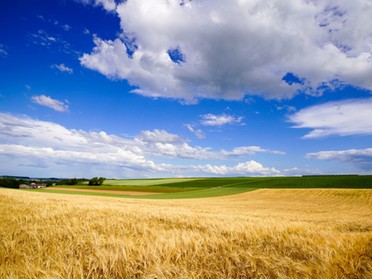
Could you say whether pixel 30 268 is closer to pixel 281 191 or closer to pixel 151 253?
pixel 151 253

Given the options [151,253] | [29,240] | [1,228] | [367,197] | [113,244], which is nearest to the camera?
[151,253]

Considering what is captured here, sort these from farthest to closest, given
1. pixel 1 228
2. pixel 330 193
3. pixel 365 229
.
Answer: pixel 330 193, pixel 365 229, pixel 1 228

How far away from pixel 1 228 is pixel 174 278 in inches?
188

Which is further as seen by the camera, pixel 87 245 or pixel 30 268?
pixel 87 245

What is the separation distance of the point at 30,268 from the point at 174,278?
1.74 metres

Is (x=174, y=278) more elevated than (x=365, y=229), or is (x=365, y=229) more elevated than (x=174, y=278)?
(x=174, y=278)

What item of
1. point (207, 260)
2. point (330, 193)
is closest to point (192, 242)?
point (207, 260)

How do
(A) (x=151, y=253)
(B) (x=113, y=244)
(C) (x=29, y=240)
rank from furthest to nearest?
(C) (x=29, y=240) < (B) (x=113, y=244) < (A) (x=151, y=253)

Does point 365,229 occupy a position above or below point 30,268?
below

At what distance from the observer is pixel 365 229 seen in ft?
43.2

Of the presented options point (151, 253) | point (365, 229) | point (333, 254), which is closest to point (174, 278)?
point (151, 253)

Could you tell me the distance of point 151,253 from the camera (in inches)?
131

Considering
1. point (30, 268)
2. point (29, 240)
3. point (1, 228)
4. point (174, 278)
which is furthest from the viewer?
point (1, 228)

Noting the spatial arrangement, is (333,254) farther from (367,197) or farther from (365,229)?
(367,197)
